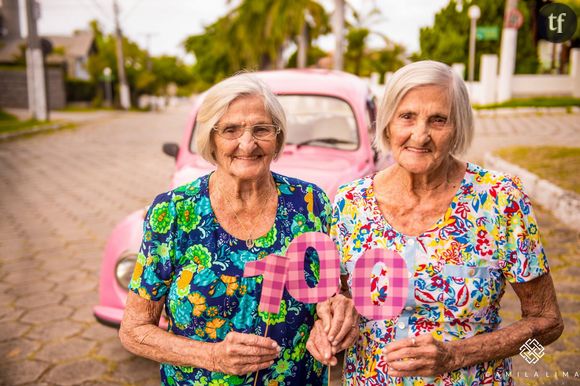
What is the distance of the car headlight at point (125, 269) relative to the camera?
126 inches

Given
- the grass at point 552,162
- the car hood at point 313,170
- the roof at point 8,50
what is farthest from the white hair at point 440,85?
the roof at point 8,50

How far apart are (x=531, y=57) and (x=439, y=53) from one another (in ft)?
60.8

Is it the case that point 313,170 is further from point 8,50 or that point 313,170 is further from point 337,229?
point 8,50

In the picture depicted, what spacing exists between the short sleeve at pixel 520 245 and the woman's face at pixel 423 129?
0.27 metres

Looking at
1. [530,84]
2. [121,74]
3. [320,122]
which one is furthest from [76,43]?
[320,122]

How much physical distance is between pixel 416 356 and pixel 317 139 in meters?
2.98

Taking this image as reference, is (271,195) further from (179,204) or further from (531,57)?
(531,57)

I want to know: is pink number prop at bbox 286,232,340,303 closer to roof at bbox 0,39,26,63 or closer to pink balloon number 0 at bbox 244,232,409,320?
pink balloon number 0 at bbox 244,232,409,320

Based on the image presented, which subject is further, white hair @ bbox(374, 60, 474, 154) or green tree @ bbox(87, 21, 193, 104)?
green tree @ bbox(87, 21, 193, 104)

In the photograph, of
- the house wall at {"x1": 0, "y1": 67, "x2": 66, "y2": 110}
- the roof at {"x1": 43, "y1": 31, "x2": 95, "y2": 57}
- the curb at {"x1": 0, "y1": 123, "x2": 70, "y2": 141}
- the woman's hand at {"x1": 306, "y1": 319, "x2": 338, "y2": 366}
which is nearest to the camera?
the woman's hand at {"x1": 306, "y1": 319, "x2": 338, "y2": 366}

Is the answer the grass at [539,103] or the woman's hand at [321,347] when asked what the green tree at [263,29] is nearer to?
the grass at [539,103]

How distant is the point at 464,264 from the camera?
1.61 metres

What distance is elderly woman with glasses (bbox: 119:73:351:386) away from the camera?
1705mm

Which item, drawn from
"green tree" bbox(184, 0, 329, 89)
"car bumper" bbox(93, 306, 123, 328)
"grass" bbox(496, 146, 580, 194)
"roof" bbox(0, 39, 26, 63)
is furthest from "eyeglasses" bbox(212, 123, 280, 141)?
"roof" bbox(0, 39, 26, 63)
